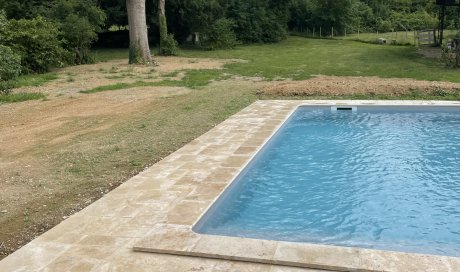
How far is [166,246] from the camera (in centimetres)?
357

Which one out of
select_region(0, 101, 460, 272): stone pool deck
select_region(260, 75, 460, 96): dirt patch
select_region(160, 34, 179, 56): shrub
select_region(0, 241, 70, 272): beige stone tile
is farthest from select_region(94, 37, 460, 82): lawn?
select_region(0, 241, 70, 272): beige stone tile

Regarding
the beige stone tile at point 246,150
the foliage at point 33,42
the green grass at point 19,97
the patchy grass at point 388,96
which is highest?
the foliage at point 33,42

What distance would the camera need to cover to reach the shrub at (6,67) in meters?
12.1

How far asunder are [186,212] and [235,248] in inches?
34.5

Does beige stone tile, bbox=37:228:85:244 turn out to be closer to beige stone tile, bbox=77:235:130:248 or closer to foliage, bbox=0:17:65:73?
beige stone tile, bbox=77:235:130:248

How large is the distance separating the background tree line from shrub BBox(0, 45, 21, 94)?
0.24ft

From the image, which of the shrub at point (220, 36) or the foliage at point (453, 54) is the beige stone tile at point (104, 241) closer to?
the foliage at point (453, 54)

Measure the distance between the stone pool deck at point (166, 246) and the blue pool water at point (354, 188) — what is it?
293 millimetres

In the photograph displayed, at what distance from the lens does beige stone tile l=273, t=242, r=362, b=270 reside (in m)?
3.23

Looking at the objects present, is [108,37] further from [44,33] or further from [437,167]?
[437,167]

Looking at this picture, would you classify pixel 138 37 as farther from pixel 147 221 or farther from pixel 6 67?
pixel 147 221

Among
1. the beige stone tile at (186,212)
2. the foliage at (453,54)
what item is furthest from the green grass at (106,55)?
the beige stone tile at (186,212)

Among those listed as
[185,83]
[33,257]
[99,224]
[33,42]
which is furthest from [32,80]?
[33,257]

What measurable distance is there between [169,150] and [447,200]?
12.8 feet
